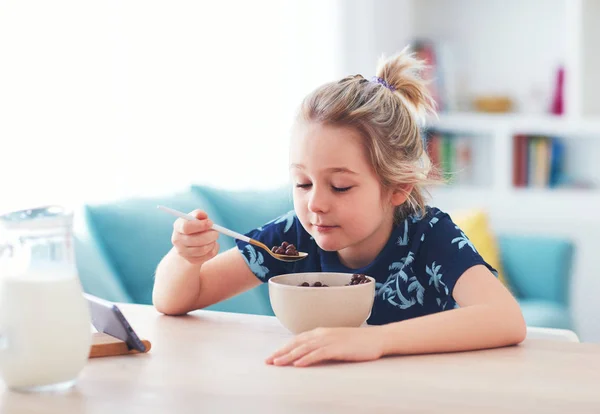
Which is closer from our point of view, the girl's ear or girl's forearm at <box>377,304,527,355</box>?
girl's forearm at <box>377,304,527,355</box>

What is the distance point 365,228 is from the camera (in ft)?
4.95

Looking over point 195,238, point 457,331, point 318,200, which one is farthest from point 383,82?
point 457,331

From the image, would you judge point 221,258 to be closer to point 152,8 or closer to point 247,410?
point 247,410

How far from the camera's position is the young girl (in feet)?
4.71

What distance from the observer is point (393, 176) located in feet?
5.08

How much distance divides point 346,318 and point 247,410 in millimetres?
336

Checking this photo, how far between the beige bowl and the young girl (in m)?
0.13

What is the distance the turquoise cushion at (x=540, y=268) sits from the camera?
354cm

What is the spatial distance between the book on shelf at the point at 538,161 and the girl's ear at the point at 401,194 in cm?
283

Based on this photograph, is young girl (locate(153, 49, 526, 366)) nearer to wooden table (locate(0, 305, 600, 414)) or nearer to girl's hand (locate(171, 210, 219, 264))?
girl's hand (locate(171, 210, 219, 264))

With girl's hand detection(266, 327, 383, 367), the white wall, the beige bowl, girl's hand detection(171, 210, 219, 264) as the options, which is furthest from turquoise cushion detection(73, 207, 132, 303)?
girl's hand detection(266, 327, 383, 367)

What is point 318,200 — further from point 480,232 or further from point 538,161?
point 538,161

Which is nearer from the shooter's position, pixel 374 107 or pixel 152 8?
pixel 374 107

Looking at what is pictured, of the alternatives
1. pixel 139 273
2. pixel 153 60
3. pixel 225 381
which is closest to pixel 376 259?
pixel 225 381
